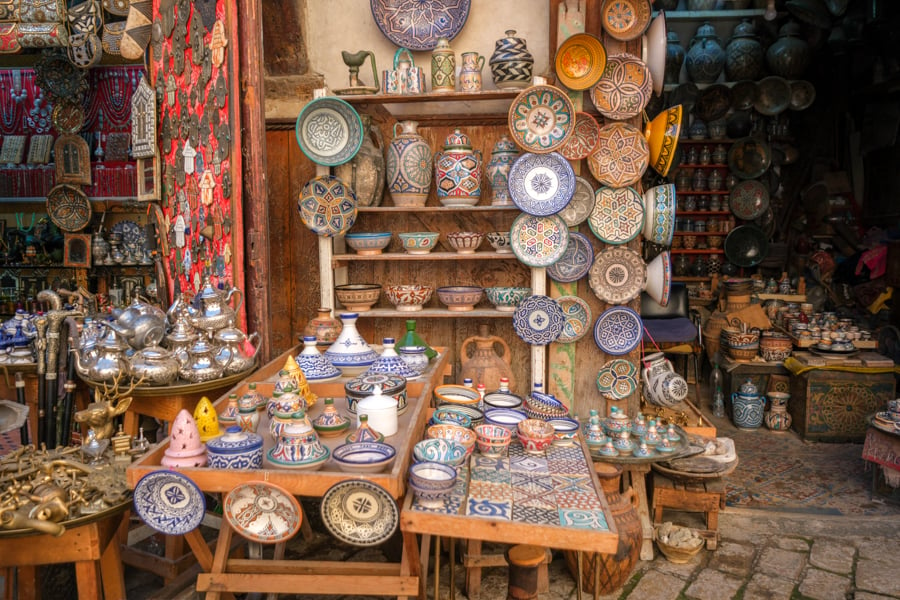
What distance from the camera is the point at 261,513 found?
6.40 feet

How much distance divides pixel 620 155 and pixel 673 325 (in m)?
1.81

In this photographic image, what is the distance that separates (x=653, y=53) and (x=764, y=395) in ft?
9.16

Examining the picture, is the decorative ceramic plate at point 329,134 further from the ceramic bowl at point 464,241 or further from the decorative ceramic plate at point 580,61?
the decorative ceramic plate at point 580,61

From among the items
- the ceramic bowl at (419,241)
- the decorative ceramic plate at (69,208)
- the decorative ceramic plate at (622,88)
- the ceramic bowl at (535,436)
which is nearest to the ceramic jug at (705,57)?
the decorative ceramic plate at (622,88)

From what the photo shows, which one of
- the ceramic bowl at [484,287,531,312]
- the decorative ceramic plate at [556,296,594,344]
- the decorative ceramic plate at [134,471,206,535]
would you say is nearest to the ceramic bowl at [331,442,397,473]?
the decorative ceramic plate at [134,471,206,535]

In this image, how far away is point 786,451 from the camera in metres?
4.45

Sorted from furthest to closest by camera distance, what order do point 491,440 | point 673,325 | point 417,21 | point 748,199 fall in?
1. point 748,199
2. point 673,325
3. point 417,21
4. point 491,440

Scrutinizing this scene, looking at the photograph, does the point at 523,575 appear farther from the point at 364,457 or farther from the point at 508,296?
the point at 508,296

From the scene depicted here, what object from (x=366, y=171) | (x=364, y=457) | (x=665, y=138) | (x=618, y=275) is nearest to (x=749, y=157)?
(x=665, y=138)

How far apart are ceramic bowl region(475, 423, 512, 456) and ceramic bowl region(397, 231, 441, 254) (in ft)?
4.92

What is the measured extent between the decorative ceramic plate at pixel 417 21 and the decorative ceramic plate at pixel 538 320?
5.27 feet

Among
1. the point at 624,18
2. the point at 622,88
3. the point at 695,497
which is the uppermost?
the point at 624,18

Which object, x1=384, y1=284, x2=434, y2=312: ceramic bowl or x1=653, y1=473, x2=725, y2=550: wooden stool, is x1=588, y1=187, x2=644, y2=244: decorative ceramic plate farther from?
x1=653, y1=473, x2=725, y2=550: wooden stool

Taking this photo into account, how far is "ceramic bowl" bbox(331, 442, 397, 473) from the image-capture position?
1.92 m
